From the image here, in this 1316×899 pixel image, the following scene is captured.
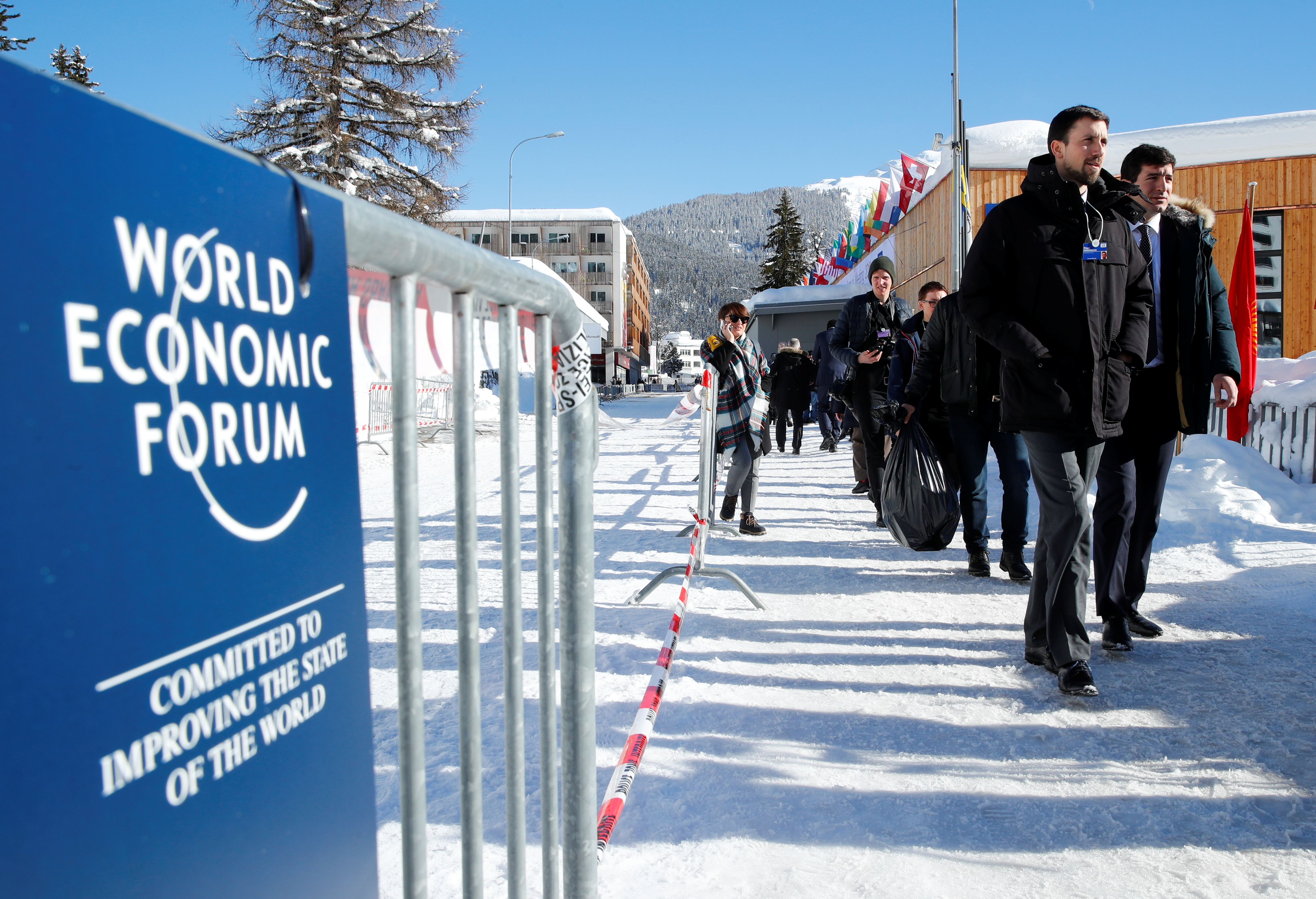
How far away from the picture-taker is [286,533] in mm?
851

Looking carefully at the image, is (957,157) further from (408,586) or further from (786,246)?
(786,246)

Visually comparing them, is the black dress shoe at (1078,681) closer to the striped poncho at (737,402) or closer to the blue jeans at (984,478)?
the blue jeans at (984,478)

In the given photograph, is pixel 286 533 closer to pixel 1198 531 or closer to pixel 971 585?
pixel 971 585

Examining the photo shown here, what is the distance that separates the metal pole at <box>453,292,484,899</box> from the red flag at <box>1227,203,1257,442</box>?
3.60 metres

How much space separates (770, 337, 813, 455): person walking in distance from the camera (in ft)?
43.5

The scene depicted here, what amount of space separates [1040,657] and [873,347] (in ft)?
11.9

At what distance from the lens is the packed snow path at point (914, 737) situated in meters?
2.05

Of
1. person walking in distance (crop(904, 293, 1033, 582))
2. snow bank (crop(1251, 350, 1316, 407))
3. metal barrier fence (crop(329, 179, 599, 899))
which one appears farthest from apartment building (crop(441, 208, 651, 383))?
metal barrier fence (crop(329, 179, 599, 899))

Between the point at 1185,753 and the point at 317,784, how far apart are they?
2756 mm

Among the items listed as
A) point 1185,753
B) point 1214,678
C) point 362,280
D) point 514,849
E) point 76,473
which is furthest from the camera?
point 1214,678

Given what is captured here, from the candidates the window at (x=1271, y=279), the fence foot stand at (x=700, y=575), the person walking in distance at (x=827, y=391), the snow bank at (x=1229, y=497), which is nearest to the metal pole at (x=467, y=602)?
the fence foot stand at (x=700, y=575)

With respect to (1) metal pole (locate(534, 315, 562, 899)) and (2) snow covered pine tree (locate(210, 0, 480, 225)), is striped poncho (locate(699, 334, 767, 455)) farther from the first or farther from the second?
(2) snow covered pine tree (locate(210, 0, 480, 225))

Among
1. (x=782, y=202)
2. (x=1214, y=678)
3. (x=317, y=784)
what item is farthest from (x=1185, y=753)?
(x=782, y=202)

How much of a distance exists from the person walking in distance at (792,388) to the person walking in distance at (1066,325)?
9.87 m
